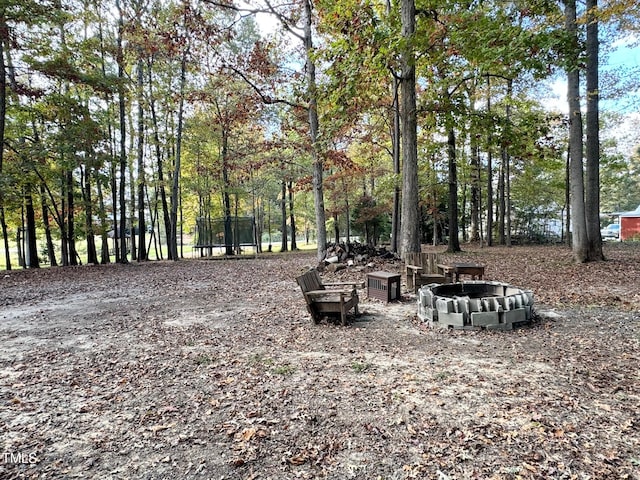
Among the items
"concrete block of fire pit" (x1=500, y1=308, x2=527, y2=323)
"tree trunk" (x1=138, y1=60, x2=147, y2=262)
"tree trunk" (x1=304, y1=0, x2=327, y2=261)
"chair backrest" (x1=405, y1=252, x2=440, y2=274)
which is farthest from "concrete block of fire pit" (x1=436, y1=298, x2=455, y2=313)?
"tree trunk" (x1=138, y1=60, x2=147, y2=262)

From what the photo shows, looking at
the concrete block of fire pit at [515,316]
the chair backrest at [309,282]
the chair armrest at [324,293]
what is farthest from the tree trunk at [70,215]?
the concrete block of fire pit at [515,316]

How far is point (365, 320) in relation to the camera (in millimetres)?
5535

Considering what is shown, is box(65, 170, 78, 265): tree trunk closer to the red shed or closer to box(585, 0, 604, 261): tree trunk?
box(585, 0, 604, 261): tree trunk

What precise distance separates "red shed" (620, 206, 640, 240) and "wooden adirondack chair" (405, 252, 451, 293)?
24798 mm

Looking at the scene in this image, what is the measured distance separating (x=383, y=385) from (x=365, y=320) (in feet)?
7.49

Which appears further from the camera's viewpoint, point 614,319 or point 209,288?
point 209,288

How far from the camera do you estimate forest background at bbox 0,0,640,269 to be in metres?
8.67

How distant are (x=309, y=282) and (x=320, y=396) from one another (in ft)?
8.53

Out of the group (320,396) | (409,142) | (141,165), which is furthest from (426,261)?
(141,165)

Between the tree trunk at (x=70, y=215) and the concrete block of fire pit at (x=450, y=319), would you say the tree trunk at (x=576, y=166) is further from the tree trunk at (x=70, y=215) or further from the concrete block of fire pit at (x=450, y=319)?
the tree trunk at (x=70, y=215)

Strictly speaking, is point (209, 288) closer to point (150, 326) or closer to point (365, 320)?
point (150, 326)

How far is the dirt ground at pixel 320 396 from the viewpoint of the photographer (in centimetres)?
225

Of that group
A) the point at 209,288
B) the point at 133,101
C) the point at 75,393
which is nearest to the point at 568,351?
the point at 75,393

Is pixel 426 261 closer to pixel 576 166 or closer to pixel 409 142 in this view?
pixel 409 142
